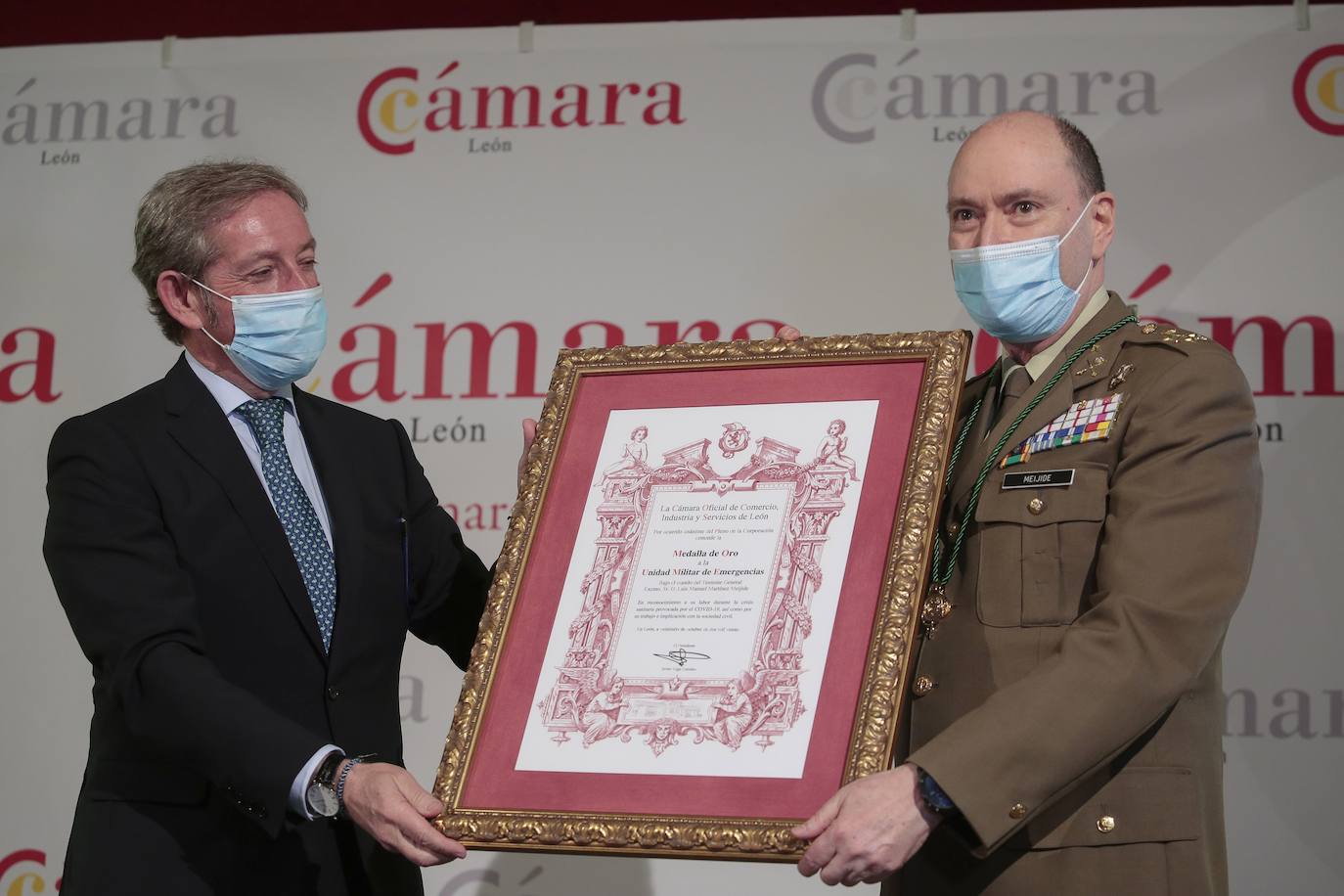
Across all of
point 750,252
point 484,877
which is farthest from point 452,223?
point 484,877

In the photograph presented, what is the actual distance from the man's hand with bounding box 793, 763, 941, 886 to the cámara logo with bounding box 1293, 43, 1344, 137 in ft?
8.12

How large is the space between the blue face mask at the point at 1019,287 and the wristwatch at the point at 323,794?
1159 mm

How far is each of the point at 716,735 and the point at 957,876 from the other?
39cm

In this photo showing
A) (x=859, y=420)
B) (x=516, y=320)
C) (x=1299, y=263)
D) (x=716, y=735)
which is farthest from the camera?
(x=516, y=320)

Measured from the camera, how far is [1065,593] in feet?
6.56

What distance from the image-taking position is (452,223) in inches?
152

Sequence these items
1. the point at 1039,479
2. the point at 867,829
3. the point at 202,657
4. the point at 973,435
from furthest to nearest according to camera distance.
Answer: the point at 973,435 → the point at 202,657 → the point at 1039,479 → the point at 867,829

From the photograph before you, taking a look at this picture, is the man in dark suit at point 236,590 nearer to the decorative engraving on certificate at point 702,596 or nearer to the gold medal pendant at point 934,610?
the decorative engraving on certificate at point 702,596

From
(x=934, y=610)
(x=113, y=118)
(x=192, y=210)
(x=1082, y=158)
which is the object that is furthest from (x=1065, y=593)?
(x=113, y=118)

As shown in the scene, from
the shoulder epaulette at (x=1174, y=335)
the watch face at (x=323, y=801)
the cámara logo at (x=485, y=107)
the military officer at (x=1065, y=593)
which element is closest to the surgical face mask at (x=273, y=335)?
→ the watch face at (x=323, y=801)

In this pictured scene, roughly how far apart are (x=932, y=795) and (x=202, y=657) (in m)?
1.07

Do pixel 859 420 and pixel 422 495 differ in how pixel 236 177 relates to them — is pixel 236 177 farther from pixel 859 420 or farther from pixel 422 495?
pixel 859 420

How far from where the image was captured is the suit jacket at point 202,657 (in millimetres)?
2133

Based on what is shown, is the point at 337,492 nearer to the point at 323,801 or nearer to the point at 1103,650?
the point at 323,801
